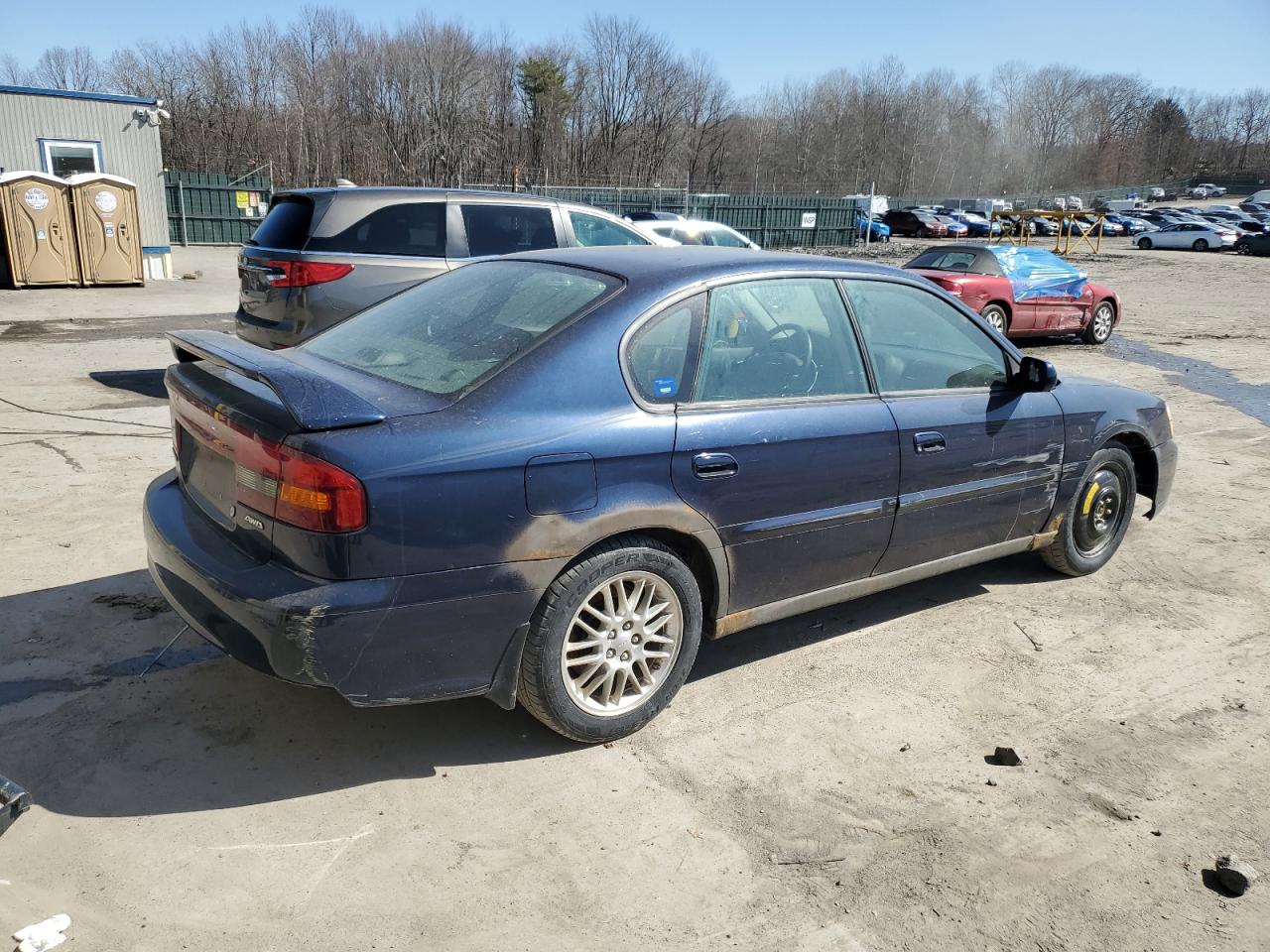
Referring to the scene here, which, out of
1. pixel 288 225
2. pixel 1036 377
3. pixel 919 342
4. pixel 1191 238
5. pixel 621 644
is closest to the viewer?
pixel 621 644

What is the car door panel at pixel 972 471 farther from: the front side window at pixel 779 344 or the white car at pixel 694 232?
the white car at pixel 694 232

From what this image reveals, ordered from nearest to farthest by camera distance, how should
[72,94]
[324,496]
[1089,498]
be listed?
[324,496], [1089,498], [72,94]

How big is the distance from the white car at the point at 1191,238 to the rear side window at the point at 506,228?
4663 cm

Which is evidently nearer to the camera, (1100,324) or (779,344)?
(779,344)

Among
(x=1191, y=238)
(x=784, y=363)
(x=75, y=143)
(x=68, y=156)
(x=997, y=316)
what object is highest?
(x=75, y=143)

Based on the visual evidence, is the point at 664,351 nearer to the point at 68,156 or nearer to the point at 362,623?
the point at 362,623

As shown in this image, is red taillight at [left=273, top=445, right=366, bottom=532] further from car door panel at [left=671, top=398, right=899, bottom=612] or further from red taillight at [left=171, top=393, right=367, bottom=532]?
car door panel at [left=671, top=398, right=899, bottom=612]

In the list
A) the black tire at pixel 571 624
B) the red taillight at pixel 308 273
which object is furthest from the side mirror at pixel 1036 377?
the red taillight at pixel 308 273

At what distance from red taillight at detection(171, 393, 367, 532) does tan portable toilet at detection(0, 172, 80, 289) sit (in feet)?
53.1

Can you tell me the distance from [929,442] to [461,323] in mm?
1939

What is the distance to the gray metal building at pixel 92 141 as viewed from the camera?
18953 millimetres

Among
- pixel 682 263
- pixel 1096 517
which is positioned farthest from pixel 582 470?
pixel 1096 517

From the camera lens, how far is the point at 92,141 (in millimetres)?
19641

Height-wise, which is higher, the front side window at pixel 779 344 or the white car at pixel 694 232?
the white car at pixel 694 232
